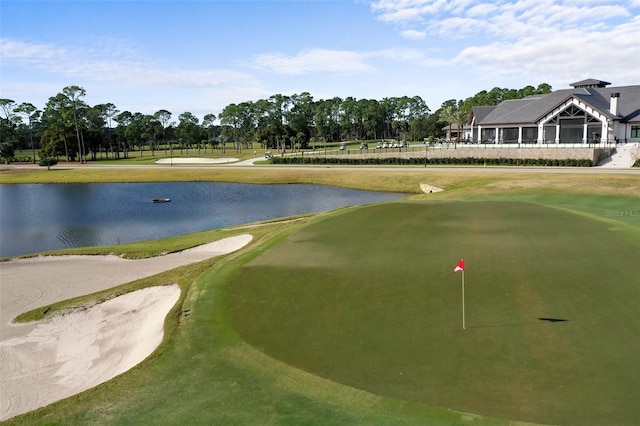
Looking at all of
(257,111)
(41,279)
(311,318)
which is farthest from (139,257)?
(257,111)

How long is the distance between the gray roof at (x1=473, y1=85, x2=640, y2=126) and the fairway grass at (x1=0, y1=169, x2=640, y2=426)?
189 ft

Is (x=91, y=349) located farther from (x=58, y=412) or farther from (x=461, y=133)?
(x=461, y=133)

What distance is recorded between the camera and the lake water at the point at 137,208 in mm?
41062

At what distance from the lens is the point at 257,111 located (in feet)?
540

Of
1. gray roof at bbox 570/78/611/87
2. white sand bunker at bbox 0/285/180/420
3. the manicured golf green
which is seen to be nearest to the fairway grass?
the manicured golf green

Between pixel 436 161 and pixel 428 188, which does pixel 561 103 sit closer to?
pixel 436 161

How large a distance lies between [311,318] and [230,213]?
3542 centimetres

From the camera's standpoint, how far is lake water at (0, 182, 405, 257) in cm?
4106

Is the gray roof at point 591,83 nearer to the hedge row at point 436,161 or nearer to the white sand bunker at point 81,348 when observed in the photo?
the hedge row at point 436,161

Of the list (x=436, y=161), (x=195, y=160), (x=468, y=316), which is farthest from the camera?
(x=195, y=160)

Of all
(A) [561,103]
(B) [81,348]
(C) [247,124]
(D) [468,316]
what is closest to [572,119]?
(A) [561,103]

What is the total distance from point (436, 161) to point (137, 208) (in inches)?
1753

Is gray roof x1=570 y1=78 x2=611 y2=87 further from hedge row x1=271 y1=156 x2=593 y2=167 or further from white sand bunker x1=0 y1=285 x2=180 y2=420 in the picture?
white sand bunker x1=0 y1=285 x2=180 y2=420

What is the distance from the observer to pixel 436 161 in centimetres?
7694
